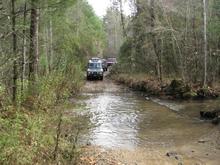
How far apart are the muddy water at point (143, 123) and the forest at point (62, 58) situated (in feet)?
5.85

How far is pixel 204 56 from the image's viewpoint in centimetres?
2492

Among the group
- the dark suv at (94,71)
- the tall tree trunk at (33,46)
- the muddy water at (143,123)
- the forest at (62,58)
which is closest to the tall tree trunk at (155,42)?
the forest at (62,58)

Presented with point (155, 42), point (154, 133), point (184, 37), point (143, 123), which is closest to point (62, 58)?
point (143, 123)

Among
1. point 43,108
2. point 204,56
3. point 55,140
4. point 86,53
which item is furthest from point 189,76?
point 86,53

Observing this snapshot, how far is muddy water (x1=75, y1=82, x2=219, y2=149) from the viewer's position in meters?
13.6

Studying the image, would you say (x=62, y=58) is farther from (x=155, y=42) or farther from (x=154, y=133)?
(x=155, y=42)

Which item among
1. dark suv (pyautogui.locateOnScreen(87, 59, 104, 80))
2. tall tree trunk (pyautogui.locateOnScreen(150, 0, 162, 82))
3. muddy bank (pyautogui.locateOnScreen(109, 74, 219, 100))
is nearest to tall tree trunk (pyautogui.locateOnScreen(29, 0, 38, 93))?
muddy bank (pyautogui.locateOnScreen(109, 74, 219, 100))

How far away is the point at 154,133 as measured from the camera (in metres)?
14.9

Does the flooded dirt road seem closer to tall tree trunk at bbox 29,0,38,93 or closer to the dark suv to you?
tall tree trunk at bbox 29,0,38,93

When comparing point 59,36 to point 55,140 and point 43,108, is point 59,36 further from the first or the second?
point 55,140

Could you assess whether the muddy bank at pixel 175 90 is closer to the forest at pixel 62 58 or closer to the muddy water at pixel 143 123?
the forest at pixel 62 58

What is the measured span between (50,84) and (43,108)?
231 cm

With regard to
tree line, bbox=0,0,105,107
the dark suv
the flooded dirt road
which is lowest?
the flooded dirt road

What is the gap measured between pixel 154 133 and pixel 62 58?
24.9 ft
